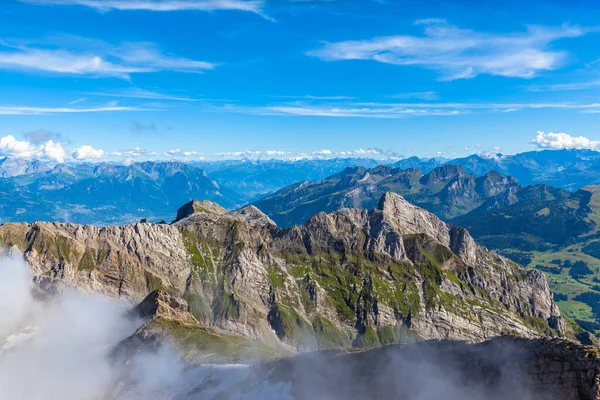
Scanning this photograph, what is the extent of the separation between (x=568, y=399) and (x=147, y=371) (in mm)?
130242

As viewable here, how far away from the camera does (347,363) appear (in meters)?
121

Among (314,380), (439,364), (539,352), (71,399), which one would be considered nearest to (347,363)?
(314,380)

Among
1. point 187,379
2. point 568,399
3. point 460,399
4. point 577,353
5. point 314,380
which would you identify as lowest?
point 187,379

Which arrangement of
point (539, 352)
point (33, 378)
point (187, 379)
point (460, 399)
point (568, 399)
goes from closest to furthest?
point (568, 399) < point (539, 352) < point (460, 399) < point (187, 379) < point (33, 378)

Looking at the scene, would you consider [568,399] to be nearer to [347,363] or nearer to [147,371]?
[347,363]

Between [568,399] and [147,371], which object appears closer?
[568,399]

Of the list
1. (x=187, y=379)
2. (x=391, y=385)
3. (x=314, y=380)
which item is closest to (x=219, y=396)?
(x=187, y=379)

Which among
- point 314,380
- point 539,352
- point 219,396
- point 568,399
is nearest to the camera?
point 568,399

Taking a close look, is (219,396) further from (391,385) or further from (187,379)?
(391,385)

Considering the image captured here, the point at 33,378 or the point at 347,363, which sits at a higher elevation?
the point at 347,363

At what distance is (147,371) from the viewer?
158m

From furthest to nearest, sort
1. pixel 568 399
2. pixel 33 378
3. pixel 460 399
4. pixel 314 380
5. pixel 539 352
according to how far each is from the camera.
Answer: pixel 33 378, pixel 314 380, pixel 460 399, pixel 539 352, pixel 568 399

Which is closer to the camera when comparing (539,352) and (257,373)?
(539,352)

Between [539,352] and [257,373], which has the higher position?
[539,352]
